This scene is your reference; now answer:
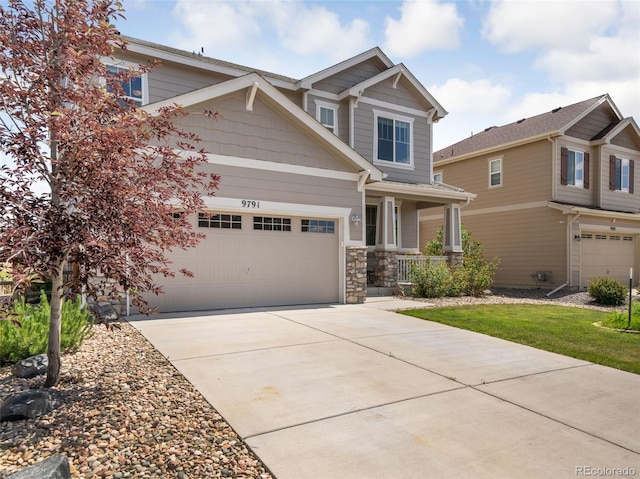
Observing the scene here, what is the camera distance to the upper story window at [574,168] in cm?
1738

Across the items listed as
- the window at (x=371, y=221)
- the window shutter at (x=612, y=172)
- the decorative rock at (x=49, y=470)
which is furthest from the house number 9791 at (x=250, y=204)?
the window shutter at (x=612, y=172)

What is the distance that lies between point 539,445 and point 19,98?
209 inches

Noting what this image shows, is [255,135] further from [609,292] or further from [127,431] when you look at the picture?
[609,292]

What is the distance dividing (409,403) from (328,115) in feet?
38.4

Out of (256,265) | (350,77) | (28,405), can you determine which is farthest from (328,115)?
(28,405)

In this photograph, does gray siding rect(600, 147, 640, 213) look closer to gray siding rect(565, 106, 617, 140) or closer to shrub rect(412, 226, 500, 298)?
gray siding rect(565, 106, 617, 140)

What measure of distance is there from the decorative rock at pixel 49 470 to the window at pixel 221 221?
7054 mm

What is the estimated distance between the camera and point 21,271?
3166 millimetres

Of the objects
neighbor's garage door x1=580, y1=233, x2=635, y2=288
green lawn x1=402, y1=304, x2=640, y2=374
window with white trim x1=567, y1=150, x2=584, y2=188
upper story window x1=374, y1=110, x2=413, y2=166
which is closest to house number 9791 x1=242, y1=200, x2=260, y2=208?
green lawn x1=402, y1=304, x2=640, y2=374

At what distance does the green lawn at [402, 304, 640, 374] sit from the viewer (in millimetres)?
6387

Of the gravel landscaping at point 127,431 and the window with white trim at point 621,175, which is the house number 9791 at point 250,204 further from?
the window with white trim at point 621,175

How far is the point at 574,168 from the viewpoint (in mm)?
18016

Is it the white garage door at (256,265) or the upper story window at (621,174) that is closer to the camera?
the white garage door at (256,265)

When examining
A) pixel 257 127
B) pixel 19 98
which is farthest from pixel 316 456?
pixel 257 127
